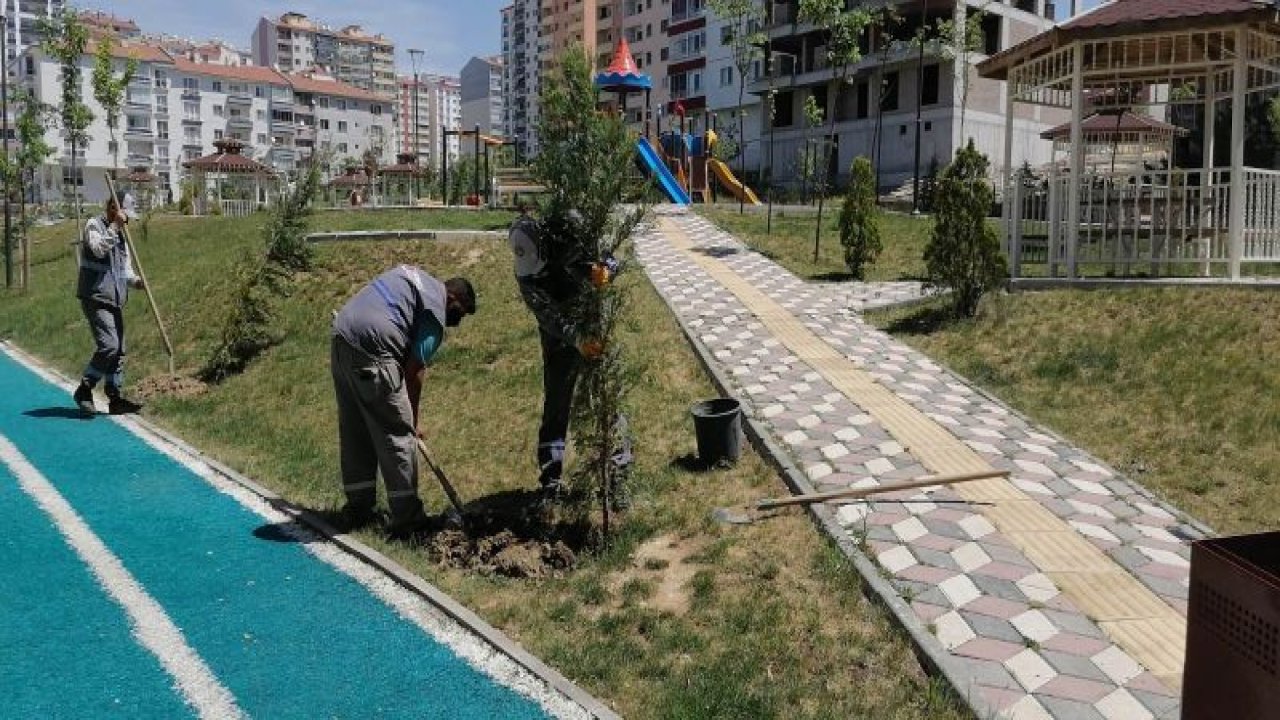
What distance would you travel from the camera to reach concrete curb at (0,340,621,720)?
393cm

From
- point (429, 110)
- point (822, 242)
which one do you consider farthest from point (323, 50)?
→ point (822, 242)

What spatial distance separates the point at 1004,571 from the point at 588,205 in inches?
111

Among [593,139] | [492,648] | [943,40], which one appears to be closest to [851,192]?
[593,139]

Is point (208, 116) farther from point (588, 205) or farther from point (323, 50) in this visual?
point (588, 205)

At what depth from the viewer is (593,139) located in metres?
5.24

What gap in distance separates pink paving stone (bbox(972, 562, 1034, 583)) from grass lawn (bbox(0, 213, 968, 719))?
647 millimetres

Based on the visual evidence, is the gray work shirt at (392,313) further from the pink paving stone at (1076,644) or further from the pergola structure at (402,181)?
the pergola structure at (402,181)

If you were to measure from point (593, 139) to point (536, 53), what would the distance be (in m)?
113

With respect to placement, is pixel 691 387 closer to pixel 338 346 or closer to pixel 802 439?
pixel 802 439

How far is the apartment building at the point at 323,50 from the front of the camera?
141125mm

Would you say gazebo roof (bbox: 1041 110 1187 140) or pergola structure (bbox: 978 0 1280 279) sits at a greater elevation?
gazebo roof (bbox: 1041 110 1187 140)

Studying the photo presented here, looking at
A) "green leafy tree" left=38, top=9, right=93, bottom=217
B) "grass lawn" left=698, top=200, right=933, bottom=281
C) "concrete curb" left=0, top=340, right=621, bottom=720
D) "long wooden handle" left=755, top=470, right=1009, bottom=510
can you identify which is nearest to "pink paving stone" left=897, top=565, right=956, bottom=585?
"long wooden handle" left=755, top=470, right=1009, bottom=510

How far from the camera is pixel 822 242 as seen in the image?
18.2m

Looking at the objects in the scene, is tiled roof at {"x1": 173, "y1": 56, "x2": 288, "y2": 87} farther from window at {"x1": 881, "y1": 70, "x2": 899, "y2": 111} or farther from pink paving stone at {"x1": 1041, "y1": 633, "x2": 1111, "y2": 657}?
pink paving stone at {"x1": 1041, "y1": 633, "x2": 1111, "y2": 657}
